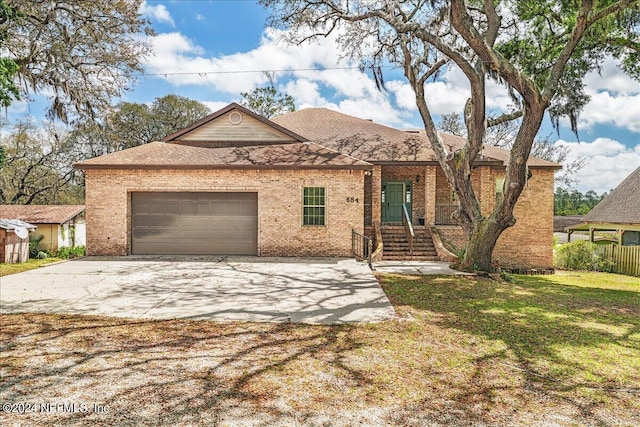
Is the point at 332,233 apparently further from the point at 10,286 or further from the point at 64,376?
the point at 64,376

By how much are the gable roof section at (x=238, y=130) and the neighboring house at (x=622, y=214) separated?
582 inches

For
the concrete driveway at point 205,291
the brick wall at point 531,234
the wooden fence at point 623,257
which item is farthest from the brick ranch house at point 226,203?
the wooden fence at point 623,257

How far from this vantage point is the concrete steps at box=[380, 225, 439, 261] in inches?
601

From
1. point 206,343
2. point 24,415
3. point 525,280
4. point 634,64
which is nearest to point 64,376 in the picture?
point 24,415

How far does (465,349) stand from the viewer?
5.44 meters

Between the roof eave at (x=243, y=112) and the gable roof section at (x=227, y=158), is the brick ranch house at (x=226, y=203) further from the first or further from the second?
the roof eave at (x=243, y=112)

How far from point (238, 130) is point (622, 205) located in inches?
722

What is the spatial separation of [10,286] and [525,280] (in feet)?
44.7

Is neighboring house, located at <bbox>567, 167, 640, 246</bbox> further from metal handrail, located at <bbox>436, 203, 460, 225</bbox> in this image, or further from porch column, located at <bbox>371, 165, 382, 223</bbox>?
porch column, located at <bbox>371, 165, 382, 223</bbox>

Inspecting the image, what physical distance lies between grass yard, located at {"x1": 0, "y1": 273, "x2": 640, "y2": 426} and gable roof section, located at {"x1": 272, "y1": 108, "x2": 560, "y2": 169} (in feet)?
35.6

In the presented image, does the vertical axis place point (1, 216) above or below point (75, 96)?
below

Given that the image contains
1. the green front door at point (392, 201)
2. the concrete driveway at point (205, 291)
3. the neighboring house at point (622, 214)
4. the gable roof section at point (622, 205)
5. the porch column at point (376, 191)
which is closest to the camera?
the concrete driveway at point (205, 291)

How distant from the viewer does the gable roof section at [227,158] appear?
47.3 feet

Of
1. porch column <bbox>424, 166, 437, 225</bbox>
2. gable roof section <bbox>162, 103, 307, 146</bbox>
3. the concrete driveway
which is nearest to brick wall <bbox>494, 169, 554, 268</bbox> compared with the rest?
porch column <bbox>424, 166, 437, 225</bbox>
